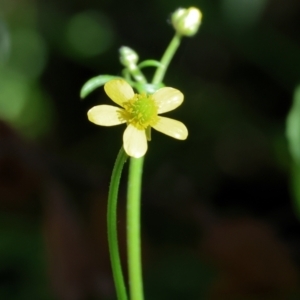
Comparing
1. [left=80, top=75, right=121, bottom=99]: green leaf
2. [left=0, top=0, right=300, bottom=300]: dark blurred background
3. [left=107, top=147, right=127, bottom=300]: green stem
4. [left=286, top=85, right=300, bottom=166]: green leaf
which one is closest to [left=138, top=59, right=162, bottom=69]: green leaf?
[left=80, top=75, right=121, bottom=99]: green leaf

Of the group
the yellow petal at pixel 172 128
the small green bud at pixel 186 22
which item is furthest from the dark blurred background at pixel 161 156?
the yellow petal at pixel 172 128

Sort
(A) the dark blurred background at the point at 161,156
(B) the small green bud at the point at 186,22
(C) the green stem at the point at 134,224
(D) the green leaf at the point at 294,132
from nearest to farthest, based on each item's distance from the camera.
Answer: (C) the green stem at the point at 134,224 → (B) the small green bud at the point at 186,22 → (D) the green leaf at the point at 294,132 → (A) the dark blurred background at the point at 161,156

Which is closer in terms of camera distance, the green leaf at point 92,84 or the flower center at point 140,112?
the flower center at point 140,112

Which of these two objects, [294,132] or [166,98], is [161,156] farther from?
[166,98]

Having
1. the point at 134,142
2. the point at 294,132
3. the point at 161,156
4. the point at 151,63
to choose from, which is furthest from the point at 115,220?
the point at 161,156

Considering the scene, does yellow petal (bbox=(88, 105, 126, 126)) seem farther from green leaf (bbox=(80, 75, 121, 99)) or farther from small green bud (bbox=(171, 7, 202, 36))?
small green bud (bbox=(171, 7, 202, 36))

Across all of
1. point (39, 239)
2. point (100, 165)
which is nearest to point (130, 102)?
point (39, 239)

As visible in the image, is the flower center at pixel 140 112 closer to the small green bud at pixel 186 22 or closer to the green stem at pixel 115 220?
the green stem at pixel 115 220
